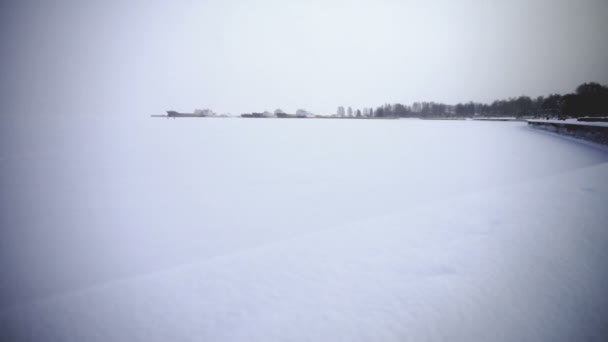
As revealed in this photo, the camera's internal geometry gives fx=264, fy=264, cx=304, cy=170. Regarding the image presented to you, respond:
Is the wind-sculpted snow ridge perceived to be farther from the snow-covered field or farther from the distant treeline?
the distant treeline

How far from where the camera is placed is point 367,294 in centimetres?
338

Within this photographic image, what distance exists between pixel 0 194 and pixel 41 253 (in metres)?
5.34

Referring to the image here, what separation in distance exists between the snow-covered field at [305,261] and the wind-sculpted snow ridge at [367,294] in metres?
0.02

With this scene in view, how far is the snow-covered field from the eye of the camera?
2920 millimetres

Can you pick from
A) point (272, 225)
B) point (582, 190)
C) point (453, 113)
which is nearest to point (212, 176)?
point (272, 225)

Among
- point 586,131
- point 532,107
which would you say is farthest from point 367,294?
point 532,107

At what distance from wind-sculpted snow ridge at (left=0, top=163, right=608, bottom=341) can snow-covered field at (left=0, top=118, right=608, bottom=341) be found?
19 millimetres

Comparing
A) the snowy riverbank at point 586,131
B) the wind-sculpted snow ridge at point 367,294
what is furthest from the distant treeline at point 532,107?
the wind-sculpted snow ridge at point 367,294

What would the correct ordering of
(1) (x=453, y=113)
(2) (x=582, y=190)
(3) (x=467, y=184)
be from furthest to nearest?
(1) (x=453, y=113) → (3) (x=467, y=184) → (2) (x=582, y=190)

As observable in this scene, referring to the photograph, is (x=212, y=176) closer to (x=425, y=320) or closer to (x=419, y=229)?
(x=419, y=229)

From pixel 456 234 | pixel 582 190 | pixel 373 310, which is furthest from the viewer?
pixel 582 190

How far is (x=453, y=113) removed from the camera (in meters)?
121

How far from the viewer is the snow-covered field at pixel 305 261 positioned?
9.58ft

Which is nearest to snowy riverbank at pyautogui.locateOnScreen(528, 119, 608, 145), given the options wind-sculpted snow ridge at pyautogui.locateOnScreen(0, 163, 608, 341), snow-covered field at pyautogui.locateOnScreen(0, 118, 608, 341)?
snow-covered field at pyautogui.locateOnScreen(0, 118, 608, 341)
